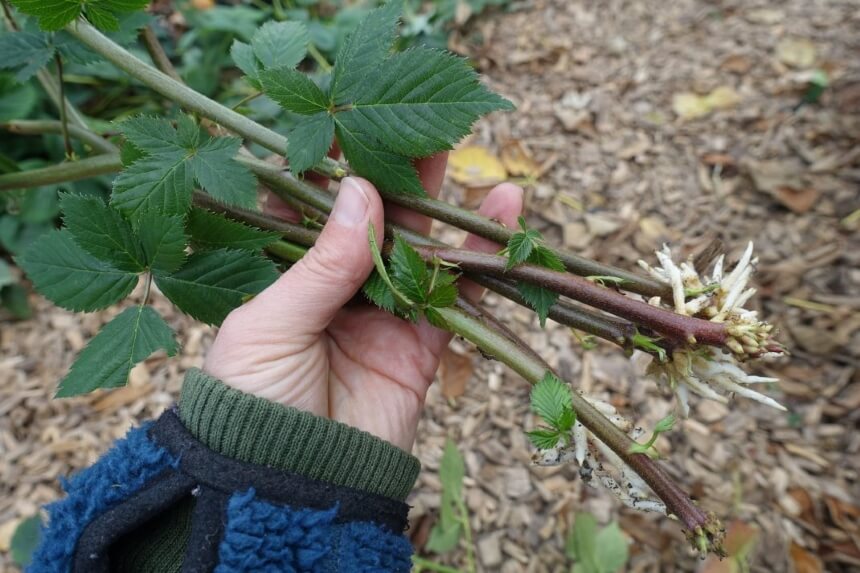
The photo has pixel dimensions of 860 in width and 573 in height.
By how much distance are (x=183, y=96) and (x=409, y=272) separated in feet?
1.61

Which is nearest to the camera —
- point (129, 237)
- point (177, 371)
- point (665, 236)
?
point (129, 237)

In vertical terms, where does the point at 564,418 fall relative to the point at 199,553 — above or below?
above

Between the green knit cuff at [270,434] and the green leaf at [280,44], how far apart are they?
528 millimetres

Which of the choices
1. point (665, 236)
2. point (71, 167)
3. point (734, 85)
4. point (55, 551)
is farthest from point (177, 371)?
point (734, 85)

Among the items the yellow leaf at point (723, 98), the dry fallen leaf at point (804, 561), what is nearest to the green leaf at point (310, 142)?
the dry fallen leaf at point (804, 561)

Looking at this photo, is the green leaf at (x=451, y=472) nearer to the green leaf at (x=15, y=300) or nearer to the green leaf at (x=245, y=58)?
the green leaf at (x=245, y=58)

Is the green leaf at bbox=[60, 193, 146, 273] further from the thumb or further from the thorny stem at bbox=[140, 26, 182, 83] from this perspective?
the thorny stem at bbox=[140, 26, 182, 83]

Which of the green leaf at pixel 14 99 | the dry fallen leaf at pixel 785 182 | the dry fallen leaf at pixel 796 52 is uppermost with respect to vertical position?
the dry fallen leaf at pixel 796 52

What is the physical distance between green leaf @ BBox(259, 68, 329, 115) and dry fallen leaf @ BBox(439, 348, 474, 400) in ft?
3.47

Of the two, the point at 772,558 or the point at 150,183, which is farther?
the point at 772,558

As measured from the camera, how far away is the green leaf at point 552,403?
803mm

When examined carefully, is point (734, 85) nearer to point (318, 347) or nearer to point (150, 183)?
point (318, 347)

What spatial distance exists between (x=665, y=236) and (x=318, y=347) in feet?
4.44

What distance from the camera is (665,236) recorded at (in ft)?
6.62
